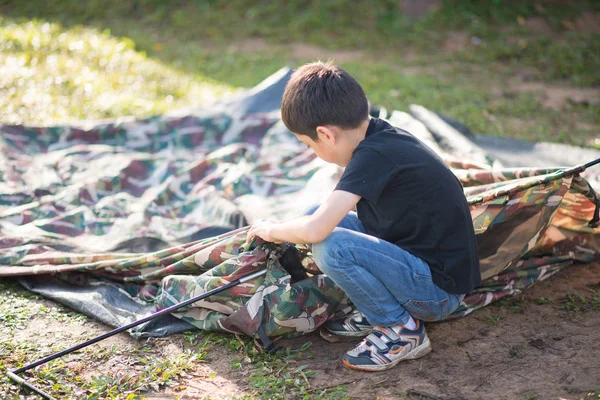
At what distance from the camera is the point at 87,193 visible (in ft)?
12.5

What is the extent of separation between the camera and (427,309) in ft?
8.23

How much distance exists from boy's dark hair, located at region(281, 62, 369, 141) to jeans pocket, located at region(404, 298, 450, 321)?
0.71 metres

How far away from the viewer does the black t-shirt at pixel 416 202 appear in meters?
2.31

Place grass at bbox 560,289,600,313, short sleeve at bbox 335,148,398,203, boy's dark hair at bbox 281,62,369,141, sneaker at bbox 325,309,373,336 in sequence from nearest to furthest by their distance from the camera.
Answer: short sleeve at bbox 335,148,398,203 < boy's dark hair at bbox 281,62,369,141 < sneaker at bbox 325,309,373,336 < grass at bbox 560,289,600,313

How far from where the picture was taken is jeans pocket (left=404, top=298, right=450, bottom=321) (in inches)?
97.8

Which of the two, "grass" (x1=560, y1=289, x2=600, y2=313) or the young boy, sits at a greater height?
the young boy

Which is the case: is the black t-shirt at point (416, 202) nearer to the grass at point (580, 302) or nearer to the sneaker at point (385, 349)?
the sneaker at point (385, 349)

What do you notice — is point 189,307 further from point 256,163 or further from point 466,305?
point 256,163

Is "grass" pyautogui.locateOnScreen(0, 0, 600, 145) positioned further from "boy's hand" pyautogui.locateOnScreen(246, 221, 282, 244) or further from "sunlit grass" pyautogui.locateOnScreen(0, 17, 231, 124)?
"boy's hand" pyautogui.locateOnScreen(246, 221, 282, 244)

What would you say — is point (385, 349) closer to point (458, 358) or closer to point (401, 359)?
point (401, 359)

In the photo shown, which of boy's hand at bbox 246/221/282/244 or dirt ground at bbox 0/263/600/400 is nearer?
dirt ground at bbox 0/263/600/400

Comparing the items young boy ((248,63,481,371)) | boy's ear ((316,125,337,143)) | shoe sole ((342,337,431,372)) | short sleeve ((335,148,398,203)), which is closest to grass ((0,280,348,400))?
shoe sole ((342,337,431,372))

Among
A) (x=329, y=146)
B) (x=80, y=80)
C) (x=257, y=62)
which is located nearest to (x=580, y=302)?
(x=329, y=146)

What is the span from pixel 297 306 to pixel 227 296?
30 centimetres
